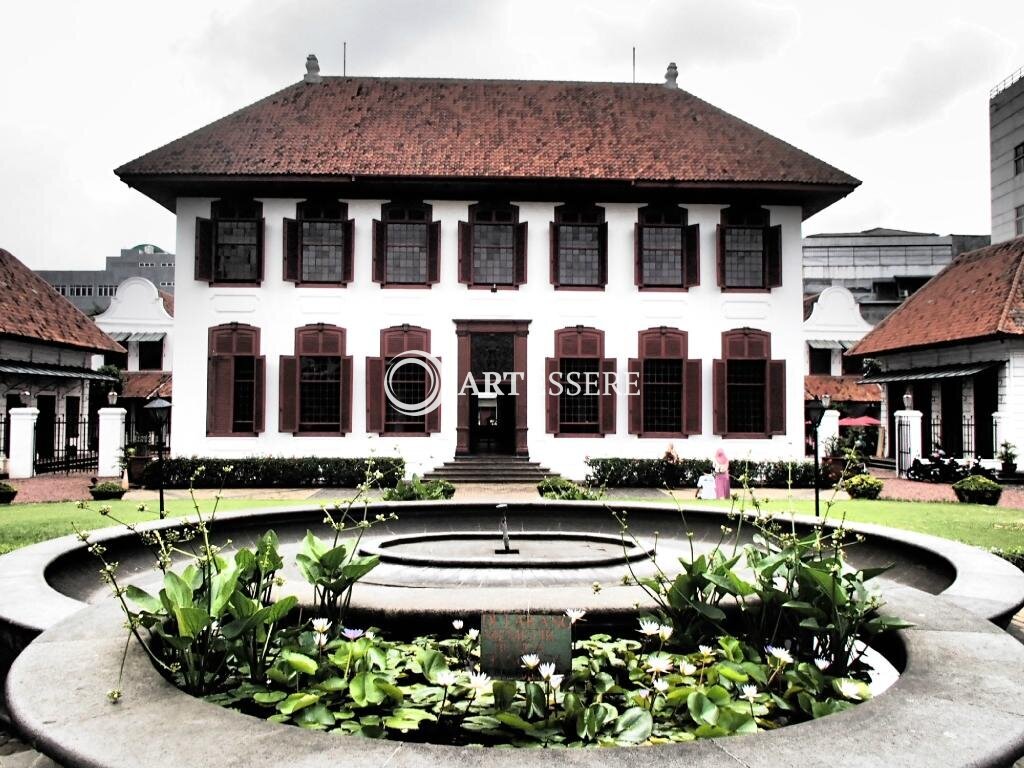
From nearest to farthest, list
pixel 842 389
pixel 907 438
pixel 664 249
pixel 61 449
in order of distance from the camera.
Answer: pixel 664 249
pixel 907 438
pixel 61 449
pixel 842 389

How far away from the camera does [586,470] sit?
20.7m

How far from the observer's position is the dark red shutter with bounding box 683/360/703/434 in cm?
2111

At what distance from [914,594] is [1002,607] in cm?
49

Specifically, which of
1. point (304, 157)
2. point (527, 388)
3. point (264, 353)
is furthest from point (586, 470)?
point (304, 157)

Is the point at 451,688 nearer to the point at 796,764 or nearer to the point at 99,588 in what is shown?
the point at 796,764

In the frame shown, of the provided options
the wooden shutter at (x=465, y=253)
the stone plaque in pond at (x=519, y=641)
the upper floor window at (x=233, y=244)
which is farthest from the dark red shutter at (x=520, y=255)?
the stone plaque in pond at (x=519, y=641)

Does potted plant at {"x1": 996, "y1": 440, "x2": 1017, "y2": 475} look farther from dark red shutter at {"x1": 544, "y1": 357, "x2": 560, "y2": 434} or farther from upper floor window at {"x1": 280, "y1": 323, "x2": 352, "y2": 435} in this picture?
upper floor window at {"x1": 280, "y1": 323, "x2": 352, "y2": 435}

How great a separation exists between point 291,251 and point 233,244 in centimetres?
167

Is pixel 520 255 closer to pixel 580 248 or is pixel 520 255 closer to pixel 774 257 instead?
pixel 580 248

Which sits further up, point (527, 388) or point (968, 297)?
point (968, 297)

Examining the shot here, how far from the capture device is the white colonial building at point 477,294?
2064 cm

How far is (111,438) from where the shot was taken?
70.3 ft

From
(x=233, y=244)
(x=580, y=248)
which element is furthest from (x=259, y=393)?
(x=580, y=248)

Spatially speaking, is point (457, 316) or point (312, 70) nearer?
point (457, 316)
